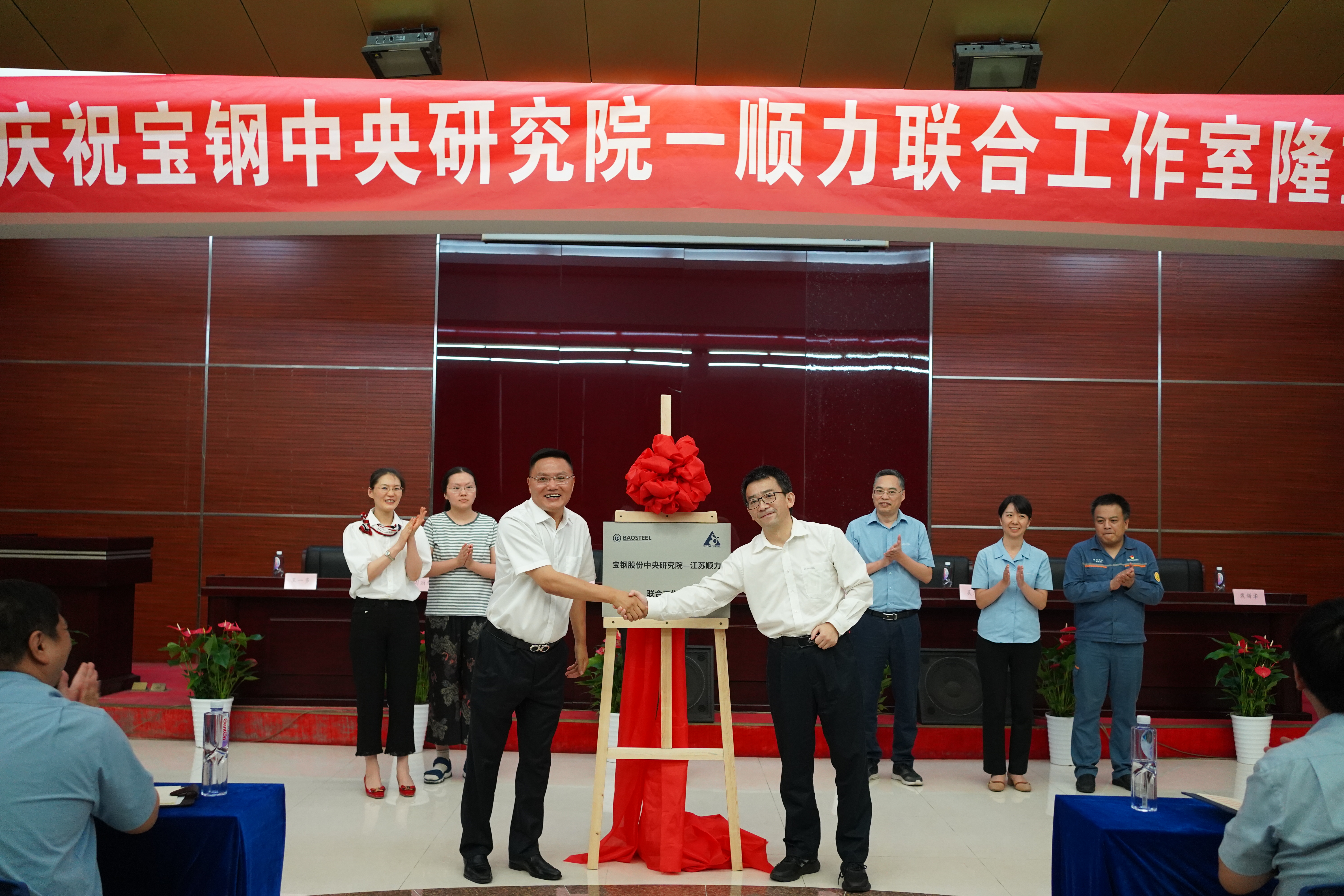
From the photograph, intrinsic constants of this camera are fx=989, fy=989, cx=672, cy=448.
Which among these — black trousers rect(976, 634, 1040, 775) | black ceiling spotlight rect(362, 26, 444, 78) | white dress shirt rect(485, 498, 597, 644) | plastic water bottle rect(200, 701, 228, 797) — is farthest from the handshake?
black ceiling spotlight rect(362, 26, 444, 78)

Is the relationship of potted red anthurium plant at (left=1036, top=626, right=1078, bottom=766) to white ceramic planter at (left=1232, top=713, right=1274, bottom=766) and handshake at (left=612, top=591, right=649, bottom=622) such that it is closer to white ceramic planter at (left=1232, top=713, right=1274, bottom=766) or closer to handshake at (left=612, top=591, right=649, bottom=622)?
white ceramic planter at (left=1232, top=713, right=1274, bottom=766)

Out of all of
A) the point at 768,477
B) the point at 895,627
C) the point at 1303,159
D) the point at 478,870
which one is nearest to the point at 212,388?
the point at 478,870

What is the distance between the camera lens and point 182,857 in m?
2.07

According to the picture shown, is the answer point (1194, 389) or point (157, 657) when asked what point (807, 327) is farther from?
point (157, 657)

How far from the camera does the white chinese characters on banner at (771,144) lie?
10.6 ft

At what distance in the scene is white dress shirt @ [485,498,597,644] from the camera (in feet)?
11.2

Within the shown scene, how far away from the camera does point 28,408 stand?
7.23 m

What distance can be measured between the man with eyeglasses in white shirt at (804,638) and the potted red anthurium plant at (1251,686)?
9.72 ft

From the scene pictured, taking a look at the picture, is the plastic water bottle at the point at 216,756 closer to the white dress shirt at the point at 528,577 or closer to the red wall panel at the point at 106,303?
the white dress shirt at the point at 528,577

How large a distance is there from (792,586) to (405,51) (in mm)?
3453

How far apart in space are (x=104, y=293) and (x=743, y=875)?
21.1 ft

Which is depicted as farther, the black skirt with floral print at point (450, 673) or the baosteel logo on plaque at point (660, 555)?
the black skirt with floral print at point (450, 673)

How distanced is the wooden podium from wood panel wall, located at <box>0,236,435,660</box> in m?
1.36

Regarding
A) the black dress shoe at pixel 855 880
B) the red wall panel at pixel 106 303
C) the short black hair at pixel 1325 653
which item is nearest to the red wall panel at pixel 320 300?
the red wall panel at pixel 106 303
